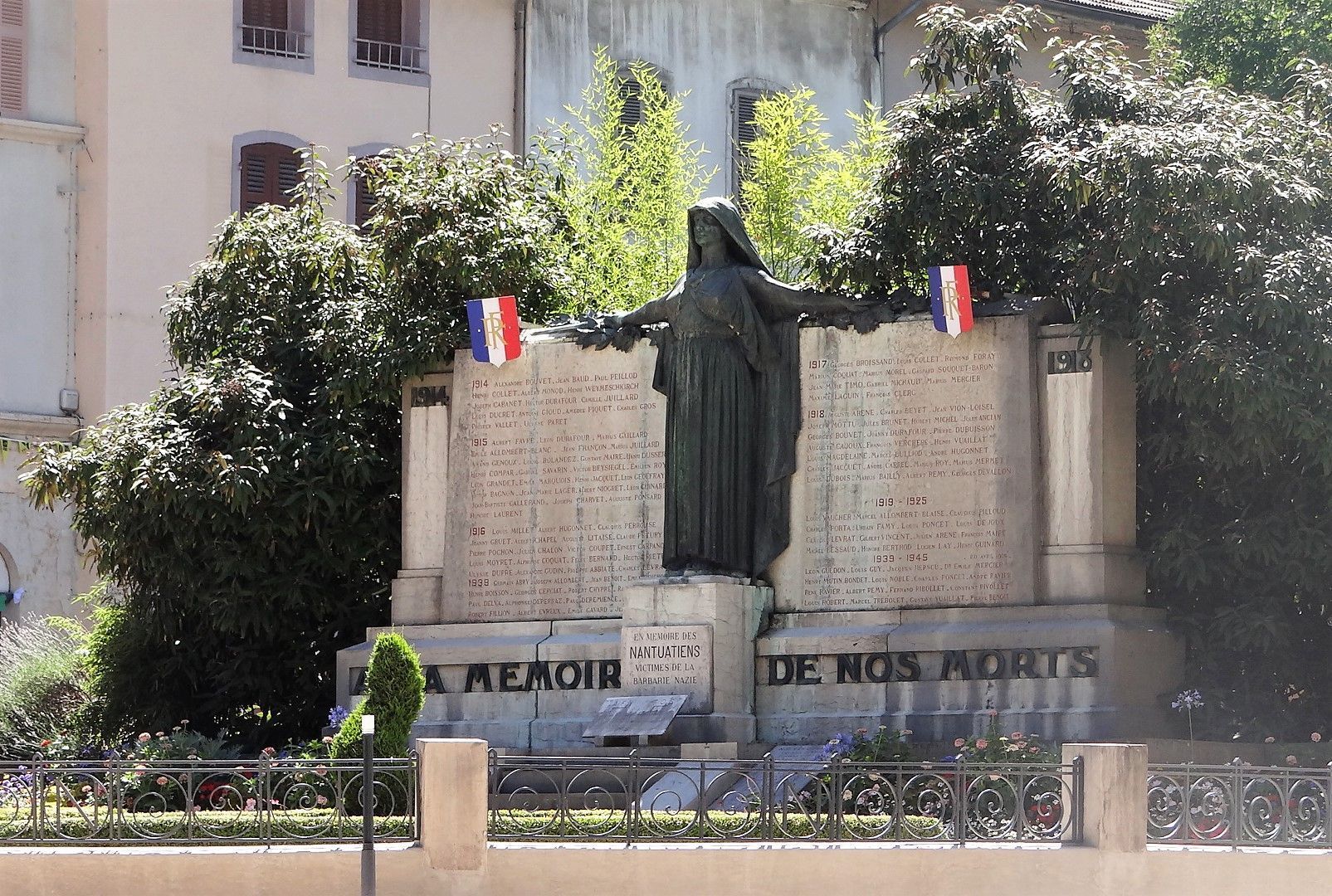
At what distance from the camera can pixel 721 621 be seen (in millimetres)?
20328

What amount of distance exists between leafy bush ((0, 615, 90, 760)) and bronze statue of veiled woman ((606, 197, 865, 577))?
697 centimetres

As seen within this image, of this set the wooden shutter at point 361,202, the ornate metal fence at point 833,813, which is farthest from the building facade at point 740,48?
the ornate metal fence at point 833,813

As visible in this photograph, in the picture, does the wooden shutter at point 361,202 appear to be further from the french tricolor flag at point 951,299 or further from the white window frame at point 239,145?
the french tricolor flag at point 951,299

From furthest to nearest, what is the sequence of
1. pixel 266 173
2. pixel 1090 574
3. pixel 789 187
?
pixel 266 173 → pixel 789 187 → pixel 1090 574

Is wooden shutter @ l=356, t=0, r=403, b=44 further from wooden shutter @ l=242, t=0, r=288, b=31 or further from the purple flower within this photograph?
the purple flower

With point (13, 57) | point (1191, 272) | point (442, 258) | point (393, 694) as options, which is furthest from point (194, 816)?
point (13, 57)

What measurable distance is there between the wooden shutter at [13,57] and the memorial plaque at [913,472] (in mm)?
17172

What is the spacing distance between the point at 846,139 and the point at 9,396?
1235 cm

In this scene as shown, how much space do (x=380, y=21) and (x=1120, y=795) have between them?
914 inches

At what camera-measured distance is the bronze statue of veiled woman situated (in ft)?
68.4

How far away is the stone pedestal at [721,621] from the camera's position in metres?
20.1

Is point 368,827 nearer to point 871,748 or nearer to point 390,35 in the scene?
point 871,748

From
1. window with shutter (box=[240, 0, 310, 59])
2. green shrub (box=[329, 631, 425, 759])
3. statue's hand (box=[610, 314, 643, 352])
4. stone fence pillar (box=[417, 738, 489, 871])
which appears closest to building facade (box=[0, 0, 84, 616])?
window with shutter (box=[240, 0, 310, 59])

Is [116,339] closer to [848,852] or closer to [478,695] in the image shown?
[478,695]
